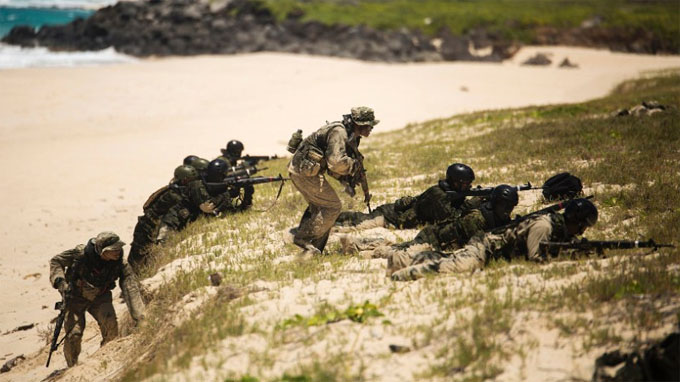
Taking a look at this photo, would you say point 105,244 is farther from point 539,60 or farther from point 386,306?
point 539,60

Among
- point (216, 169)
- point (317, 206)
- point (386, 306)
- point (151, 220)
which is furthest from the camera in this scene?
point (216, 169)

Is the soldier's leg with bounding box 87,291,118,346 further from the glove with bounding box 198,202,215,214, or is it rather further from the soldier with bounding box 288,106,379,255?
the soldier with bounding box 288,106,379,255

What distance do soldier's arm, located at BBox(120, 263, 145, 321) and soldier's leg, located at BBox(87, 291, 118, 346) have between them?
0.48m

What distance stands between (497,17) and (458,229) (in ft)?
142

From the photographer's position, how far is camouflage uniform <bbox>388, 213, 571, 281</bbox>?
716 cm

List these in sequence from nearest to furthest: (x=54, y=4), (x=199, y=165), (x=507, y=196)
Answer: (x=507, y=196) < (x=199, y=165) < (x=54, y=4)

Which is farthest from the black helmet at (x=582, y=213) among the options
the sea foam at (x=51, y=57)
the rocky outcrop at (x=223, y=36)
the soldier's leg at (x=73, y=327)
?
the sea foam at (x=51, y=57)

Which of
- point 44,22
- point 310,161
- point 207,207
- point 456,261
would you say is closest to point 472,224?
point 456,261

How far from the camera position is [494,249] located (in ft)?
24.5

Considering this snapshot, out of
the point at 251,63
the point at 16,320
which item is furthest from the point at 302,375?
the point at 251,63

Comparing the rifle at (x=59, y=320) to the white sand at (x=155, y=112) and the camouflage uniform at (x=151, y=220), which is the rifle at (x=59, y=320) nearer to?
the white sand at (x=155, y=112)

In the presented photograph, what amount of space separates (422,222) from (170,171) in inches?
427

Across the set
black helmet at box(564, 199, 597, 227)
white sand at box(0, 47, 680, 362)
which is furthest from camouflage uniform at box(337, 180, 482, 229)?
white sand at box(0, 47, 680, 362)

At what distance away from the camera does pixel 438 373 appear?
5223 millimetres
